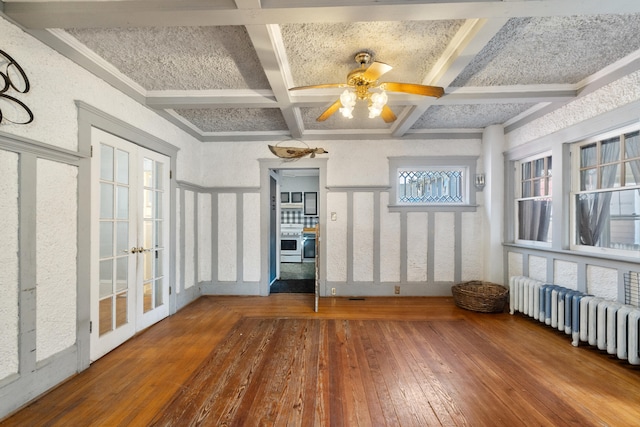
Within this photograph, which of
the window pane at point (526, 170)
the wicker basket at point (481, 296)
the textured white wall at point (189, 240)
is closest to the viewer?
the wicker basket at point (481, 296)

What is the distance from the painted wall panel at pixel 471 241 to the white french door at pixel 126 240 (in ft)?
14.2

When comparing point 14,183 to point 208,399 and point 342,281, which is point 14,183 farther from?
point 342,281

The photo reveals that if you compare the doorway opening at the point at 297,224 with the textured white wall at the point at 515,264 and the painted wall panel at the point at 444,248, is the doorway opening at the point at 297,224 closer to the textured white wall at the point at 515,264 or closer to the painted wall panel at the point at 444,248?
the painted wall panel at the point at 444,248

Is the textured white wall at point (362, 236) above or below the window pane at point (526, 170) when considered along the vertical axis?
below

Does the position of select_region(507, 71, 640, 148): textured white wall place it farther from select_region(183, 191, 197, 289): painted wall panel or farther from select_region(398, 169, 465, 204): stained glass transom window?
select_region(183, 191, 197, 289): painted wall panel

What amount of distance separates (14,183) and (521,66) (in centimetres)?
402

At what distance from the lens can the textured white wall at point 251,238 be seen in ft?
14.2

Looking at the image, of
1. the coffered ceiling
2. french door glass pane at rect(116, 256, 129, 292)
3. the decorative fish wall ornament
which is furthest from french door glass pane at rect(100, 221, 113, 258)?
the decorative fish wall ornament

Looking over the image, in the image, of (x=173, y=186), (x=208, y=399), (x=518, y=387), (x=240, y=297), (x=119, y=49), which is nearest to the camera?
(x=208, y=399)

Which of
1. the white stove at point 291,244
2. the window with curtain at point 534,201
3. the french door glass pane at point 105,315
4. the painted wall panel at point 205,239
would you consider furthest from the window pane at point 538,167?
the french door glass pane at point 105,315

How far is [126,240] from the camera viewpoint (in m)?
2.74

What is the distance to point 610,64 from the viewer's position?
2.39 metres

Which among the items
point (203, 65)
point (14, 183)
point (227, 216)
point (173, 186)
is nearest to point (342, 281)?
point (227, 216)

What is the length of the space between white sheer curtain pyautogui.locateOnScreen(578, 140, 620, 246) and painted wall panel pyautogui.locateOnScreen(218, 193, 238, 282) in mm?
4473
